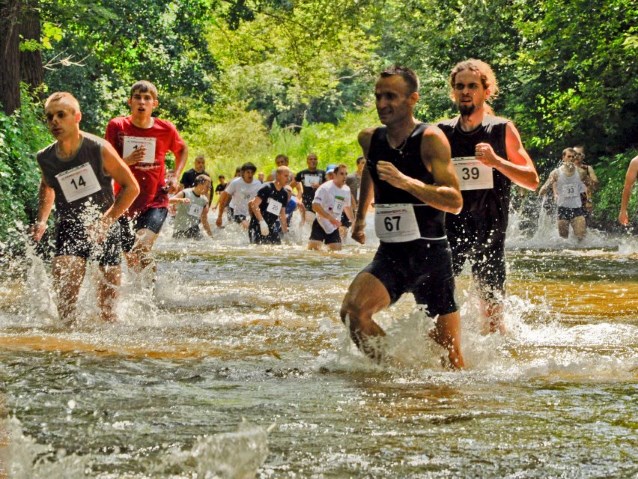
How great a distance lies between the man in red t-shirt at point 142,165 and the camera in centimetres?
1059

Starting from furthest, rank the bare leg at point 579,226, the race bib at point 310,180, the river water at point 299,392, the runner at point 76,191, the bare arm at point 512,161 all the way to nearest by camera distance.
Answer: the race bib at point 310,180 < the bare leg at point 579,226 < the runner at point 76,191 < the bare arm at point 512,161 < the river water at point 299,392

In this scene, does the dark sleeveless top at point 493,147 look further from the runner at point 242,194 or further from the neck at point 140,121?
the runner at point 242,194

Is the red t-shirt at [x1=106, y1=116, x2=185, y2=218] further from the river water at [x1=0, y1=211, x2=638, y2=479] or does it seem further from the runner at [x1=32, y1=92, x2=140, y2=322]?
the runner at [x1=32, y1=92, x2=140, y2=322]

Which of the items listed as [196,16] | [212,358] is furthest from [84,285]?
[196,16]

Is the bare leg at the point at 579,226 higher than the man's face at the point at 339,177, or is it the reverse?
the man's face at the point at 339,177

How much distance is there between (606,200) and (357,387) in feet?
60.5

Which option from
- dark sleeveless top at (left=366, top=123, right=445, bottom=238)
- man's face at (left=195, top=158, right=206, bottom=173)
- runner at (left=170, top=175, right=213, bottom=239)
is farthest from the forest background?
dark sleeveless top at (left=366, top=123, right=445, bottom=238)

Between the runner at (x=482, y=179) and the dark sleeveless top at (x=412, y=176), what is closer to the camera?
the dark sleeveless top at (x=412, y=176)

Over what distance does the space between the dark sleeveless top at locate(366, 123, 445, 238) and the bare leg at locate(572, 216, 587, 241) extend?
1511cm

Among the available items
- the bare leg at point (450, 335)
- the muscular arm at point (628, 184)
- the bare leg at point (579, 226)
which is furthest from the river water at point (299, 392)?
the bare leg at point (579, 226)

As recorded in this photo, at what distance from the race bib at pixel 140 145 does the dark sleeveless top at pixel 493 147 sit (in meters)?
3.19

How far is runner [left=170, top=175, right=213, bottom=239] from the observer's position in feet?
71.9

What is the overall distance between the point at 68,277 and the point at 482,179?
10.0 ft

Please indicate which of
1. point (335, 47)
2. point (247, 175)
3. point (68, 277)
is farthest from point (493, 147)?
point (335, 47)
